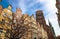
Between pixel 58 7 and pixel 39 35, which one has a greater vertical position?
pixel 58 7

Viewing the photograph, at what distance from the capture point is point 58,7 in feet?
143

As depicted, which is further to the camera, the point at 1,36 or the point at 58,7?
the point at 58,7

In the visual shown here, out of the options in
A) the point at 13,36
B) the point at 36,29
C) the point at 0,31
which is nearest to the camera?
the point at 13,36

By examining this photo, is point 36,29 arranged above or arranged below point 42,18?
below

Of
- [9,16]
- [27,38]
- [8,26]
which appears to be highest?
[9,16]

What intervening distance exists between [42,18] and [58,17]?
8.62 m

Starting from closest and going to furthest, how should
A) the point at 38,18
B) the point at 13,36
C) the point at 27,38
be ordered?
the point at 13,36 → the point at 27,38 → the point at 38,18

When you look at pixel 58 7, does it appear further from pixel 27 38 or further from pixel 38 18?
pixel 27 38

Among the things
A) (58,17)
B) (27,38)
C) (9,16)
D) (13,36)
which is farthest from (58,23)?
(13,36)

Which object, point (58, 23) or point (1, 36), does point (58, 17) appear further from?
point (1, 36)

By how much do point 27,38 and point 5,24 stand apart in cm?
839

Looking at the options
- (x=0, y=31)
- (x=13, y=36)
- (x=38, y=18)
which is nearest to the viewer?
(x=13, y=36)

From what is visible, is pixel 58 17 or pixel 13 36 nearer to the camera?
pixel 13 36

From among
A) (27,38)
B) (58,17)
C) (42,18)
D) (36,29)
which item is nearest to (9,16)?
(27,38)
